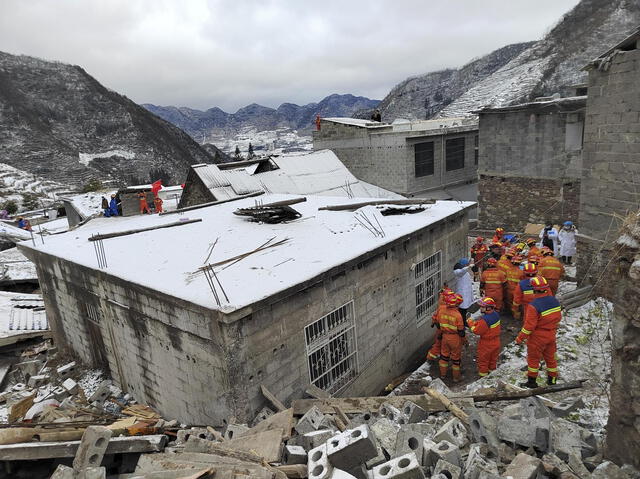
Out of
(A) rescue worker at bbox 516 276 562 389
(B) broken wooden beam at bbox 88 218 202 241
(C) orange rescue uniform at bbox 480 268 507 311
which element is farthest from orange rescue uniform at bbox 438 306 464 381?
(B) broken wooden beam at bbox 88 218 202 241

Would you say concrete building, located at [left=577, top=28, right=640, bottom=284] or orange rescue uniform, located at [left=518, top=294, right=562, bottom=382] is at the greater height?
concrete building, located at [left=577, top=28, right=640, bottom=284]

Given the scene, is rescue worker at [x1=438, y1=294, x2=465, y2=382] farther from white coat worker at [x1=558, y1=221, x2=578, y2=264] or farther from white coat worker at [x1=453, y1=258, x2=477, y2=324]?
white coat worker at [x1=558, y1=221, x2=578, y2=264]

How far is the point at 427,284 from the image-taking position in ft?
37.4

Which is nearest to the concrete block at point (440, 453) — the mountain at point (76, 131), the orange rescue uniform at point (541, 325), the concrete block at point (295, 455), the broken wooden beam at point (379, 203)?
the concrete block at point (295, 455)

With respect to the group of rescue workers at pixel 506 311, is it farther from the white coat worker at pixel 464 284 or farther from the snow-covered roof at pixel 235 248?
the snow-covered roof at pixel 235 248

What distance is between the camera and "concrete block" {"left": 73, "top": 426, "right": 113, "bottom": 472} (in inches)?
193

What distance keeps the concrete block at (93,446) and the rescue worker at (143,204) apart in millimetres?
12088

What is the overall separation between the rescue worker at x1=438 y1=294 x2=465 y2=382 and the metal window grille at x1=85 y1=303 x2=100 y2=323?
7.40 m

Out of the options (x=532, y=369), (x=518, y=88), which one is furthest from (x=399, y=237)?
(x=518, y=88)

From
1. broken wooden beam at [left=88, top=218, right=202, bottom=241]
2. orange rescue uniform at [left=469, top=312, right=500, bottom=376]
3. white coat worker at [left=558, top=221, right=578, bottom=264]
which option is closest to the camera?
orange rescue uniform at [left=469, top=312, right=500, bottom=376]

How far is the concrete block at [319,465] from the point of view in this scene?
13.1 ft

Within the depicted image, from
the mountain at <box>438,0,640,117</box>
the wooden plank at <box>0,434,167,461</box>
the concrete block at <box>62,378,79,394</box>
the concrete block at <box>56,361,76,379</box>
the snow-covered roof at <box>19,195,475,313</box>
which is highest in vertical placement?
the mountain at <box>438,0,640,117</box>

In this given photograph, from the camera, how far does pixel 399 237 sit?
9.61 meters

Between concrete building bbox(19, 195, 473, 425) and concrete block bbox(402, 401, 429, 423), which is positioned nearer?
concrete block bbox(402, 401, 429, 423)
